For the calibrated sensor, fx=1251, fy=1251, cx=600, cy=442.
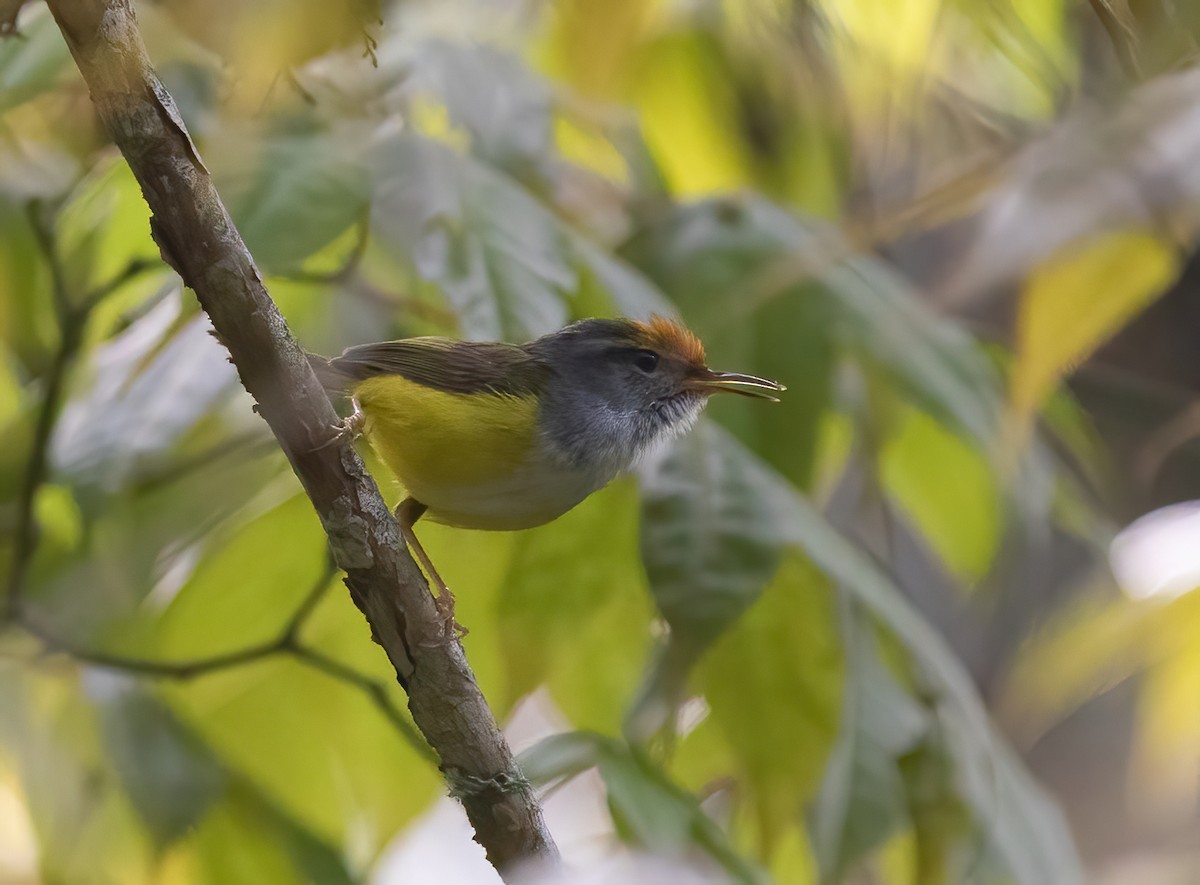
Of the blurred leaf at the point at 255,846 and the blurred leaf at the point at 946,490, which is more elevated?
the blurred leaf at the point at 946,490

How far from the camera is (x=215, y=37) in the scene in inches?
76.3

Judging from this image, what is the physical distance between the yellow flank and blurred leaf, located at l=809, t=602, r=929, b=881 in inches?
27.5

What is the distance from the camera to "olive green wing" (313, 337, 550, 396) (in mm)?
2342

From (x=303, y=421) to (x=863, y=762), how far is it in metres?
1.18

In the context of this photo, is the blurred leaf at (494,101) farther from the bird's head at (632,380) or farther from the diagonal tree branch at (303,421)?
the diagonal tree branch at (303,421)

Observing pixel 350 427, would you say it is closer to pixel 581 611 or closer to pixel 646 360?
pixel 581 611

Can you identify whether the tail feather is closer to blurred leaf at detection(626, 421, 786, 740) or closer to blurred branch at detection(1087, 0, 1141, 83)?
blurred leaf at detection(626, 421, 786, 740)

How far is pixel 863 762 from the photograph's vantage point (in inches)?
87.0

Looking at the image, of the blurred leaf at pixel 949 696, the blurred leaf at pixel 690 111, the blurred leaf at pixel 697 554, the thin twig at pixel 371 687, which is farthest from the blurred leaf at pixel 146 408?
the blurred leaf at pixel 690 111

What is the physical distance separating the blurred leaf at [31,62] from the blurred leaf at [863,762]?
1.74 meters

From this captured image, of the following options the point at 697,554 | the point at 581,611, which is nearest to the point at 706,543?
the point at 697,554

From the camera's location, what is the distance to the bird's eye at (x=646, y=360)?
9.13 ft

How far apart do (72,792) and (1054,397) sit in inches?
91.7

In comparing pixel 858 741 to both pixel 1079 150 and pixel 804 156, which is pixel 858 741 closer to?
pixel 1079 150
